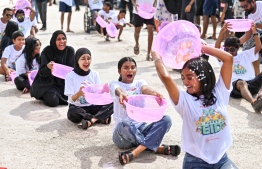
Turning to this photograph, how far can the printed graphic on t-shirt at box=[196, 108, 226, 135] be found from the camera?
2.90 m

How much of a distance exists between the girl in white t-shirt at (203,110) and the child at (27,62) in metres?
3.59

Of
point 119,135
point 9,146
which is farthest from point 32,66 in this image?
point 119,135

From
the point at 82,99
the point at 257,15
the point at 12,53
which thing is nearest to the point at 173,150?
the point at 82,99

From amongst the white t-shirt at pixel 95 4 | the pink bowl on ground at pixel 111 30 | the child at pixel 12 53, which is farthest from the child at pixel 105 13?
the child at pixel 12 53

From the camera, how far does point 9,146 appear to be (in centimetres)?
416

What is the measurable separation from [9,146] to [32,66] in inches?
92.8

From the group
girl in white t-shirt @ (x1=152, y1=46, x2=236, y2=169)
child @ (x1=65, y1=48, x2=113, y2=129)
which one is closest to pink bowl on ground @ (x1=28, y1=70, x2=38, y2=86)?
child @ (x1=65, y1=48, x2=113, y2=129)

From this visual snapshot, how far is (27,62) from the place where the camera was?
6.29m

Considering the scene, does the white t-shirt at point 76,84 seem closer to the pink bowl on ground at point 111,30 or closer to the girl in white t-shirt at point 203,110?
the girl in white t-shirt at point 203,110

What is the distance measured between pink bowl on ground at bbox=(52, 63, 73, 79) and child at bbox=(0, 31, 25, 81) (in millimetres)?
1692

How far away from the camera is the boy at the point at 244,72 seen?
563 centimetres

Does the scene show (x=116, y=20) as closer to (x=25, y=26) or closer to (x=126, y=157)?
(x=25, y=26)

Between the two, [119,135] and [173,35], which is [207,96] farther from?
[119,135]

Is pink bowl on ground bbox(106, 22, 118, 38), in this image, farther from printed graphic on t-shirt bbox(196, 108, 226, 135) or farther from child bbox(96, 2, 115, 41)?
printed graphic on t-shirt bbox(196, 108, 226, 135)
